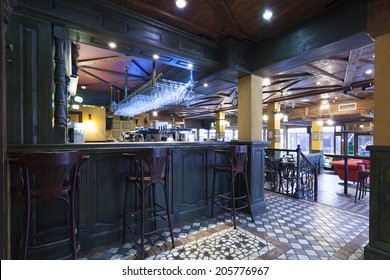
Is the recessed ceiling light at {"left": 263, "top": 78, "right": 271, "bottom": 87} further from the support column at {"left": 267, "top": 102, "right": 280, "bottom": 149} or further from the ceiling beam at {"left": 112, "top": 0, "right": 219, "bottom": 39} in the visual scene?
the ceiling beam at {"left": 112, "top": 0, "right": 219, "bottom": 39}

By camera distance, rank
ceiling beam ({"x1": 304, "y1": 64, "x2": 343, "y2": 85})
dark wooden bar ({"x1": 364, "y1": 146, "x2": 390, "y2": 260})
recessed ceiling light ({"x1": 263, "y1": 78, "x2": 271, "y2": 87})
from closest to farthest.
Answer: dark wooden bar ({"x1": 364, "y1": 146, "x2": 390, "y2": 260}), ceiling beam ({"x1": 304, "y1": 64, "x2": 343, "y2": 85}), recessed ceiling light ({"x1": 263, "y1": 78, "x2": 271, "y2": 87})

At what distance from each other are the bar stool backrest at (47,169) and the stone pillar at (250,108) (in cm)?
267

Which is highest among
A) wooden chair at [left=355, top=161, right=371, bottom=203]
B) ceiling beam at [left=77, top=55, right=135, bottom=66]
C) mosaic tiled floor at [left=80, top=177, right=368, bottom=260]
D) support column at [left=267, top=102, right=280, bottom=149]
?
ceiling beam at [left=77, top=55, right=135, bottom=66]

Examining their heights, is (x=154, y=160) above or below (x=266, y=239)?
above

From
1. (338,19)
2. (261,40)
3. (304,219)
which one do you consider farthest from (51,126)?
(304,219)

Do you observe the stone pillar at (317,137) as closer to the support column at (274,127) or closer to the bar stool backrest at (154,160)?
the support column at (274,127)

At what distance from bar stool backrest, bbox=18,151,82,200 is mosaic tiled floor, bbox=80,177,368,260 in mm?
1006

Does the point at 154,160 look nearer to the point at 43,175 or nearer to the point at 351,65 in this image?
the point at 43,175

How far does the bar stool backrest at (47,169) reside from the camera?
4.70 ft

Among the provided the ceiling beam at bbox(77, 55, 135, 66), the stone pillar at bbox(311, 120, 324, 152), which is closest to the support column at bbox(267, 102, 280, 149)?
the stone pillar at bbox(311, 120, 324, 152)

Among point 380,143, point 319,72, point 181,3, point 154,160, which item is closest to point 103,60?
point 181,3

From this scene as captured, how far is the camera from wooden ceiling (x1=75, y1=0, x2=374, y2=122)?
2.28 metres

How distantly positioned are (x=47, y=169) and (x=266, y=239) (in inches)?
96.6

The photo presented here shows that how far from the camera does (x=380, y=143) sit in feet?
6.19
